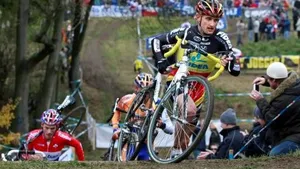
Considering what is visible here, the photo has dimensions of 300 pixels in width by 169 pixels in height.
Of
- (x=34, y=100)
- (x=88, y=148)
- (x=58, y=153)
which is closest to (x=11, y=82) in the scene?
(x=34, y=100)

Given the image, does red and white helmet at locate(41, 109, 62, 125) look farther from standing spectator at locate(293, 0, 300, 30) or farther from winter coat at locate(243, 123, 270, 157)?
standing spectator at locate(293, 0, 300, 30)

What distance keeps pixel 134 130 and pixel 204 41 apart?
170 cm

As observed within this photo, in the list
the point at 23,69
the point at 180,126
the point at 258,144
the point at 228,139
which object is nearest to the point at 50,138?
the point at 228,139

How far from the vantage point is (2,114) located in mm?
26953

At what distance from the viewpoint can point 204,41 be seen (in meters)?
9.69

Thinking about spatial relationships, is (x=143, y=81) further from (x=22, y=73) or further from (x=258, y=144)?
(x=22, y=73)

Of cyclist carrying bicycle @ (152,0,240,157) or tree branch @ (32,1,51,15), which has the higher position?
cyclist carrying bicycle @ (152,0,240,157)

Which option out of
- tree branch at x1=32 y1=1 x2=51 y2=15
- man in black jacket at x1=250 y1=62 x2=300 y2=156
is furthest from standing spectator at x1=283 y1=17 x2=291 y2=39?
man in black jacket at x1=250 y1=62 x2=300 y2=156

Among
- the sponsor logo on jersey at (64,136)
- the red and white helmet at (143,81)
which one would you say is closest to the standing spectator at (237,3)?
Answer: the sponsor logo on jersey at (64,136)

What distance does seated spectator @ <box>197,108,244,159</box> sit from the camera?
1149cm

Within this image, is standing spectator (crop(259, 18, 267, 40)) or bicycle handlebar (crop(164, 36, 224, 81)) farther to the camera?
standing spectator (crop(259, 18, 267, 40))

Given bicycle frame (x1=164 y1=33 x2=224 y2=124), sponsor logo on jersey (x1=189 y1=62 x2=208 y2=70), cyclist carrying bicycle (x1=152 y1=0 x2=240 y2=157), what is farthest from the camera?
sponsor logo on jersey (x1=189 y1=62 x2=208 y2=70)

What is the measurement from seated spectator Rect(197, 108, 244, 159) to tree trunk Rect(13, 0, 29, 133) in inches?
576

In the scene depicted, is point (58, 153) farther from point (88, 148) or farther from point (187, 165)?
point (88, 148)
